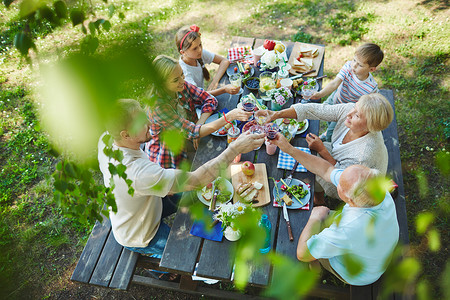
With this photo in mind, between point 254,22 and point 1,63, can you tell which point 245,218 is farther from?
point 1,63

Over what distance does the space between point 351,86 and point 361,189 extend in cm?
192

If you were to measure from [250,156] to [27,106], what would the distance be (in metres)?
4.23

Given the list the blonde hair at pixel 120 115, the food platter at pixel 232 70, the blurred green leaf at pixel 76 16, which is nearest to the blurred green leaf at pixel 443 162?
the blonde hair at pixel 120 115

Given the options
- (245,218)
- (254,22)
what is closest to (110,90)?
(245,218)

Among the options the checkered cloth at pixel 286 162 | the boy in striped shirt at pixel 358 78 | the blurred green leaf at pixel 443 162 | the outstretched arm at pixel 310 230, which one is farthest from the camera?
the boy in striped shirt at pixel 358 78

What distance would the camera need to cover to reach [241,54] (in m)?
4.02

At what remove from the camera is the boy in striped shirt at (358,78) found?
3.21 m

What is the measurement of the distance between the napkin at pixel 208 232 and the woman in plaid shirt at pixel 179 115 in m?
0.75

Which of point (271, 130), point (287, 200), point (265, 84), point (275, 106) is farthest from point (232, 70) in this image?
point (287, 200)

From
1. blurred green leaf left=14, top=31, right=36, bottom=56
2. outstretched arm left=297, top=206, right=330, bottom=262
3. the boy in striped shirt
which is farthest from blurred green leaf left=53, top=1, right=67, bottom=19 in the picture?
the boy in striped shirt

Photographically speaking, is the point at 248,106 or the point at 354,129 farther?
the point at 248,106

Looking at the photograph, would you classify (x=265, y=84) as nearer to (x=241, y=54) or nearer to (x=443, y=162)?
(x=241, y=54)

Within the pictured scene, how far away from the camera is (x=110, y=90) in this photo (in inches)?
20.6

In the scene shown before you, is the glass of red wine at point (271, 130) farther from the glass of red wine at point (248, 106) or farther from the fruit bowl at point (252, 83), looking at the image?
the fruit bowl at point (252, 83)
